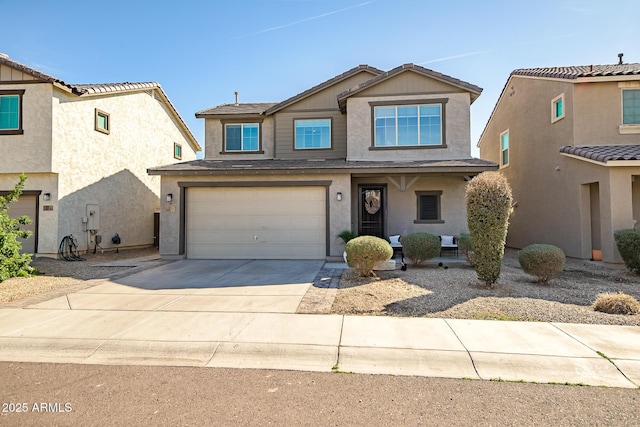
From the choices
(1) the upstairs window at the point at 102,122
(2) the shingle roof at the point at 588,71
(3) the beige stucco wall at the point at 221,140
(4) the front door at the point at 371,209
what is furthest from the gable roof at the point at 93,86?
(2) the shingle roof at the point at 588,71

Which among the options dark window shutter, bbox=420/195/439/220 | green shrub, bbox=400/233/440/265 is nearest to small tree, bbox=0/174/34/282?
green shrub, bbox=400/233/440/265

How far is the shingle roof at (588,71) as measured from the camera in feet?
40.0

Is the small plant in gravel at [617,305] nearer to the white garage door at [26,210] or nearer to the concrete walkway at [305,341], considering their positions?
the concrete walkway at [305,341]

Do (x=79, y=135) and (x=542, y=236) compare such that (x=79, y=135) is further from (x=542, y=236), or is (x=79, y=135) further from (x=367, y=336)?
(x=542, y=236)

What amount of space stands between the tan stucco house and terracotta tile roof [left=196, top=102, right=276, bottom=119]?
39.1 feet

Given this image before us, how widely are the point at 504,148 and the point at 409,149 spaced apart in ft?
27.9

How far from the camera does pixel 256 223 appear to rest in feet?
41.9

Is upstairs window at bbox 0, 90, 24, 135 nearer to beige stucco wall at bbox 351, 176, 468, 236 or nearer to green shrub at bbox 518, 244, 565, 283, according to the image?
beige stucco wall at bbox 351, 176, 468, 236

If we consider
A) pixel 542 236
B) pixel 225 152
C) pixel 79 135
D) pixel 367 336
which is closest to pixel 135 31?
pixel 79 135

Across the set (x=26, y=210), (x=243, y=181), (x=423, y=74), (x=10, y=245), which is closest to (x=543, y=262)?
(x=423, y=74)

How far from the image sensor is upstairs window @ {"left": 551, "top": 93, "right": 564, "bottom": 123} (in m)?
13.1

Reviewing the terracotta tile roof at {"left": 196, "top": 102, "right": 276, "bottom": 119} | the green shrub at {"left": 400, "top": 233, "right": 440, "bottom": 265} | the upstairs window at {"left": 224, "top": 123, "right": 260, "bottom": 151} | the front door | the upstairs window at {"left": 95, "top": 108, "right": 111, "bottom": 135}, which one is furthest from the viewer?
the upstairs window at {"left": 224, "top": 123, "right": 260, "bottom": 151}

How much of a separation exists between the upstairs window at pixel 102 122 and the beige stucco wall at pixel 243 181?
4.59 meters

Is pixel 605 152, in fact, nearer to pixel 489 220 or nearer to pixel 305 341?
pixel 489 220
